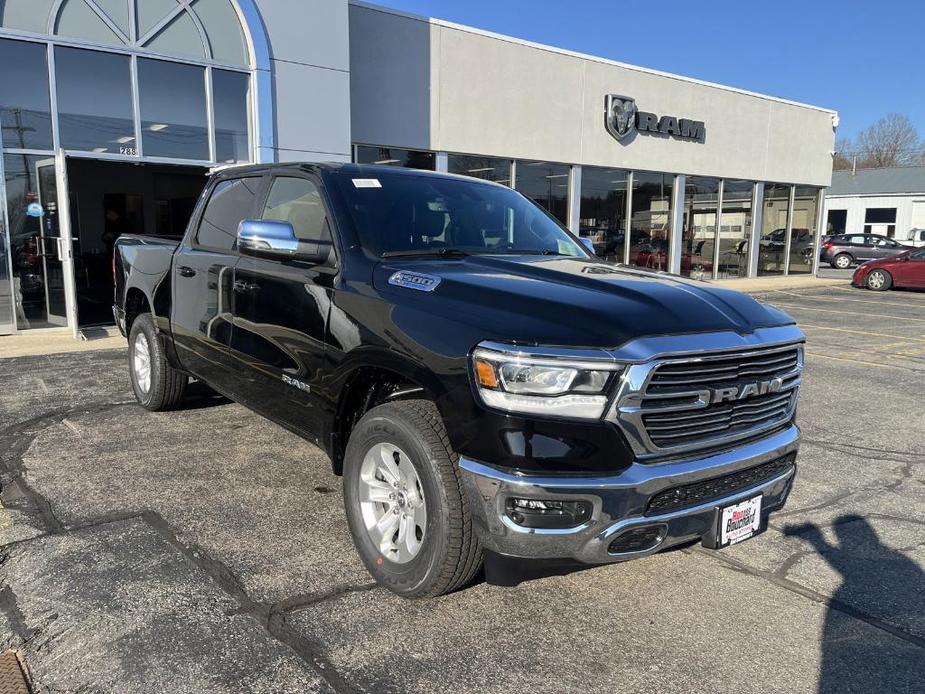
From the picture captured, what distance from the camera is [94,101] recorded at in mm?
10633

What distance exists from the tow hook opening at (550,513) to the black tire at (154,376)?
3990mm

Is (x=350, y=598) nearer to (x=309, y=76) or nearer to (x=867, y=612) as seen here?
(x=867, y=612)

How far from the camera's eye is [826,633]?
2.97 meters

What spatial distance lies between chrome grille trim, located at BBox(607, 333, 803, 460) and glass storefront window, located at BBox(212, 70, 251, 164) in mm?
10313

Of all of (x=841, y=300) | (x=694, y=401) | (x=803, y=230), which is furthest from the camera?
(x=803, y=230)

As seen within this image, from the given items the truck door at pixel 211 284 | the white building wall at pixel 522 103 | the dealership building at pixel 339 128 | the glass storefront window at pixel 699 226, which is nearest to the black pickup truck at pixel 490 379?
the truck door at pixel 211 284

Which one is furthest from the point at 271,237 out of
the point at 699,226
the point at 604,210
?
the point at 699,226

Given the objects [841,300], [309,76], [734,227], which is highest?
[309,76]

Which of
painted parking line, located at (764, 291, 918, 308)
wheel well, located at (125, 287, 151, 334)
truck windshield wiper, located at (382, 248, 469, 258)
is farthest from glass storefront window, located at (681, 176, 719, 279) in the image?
truck windshield wiper, located at (382, 248, 469, 258)

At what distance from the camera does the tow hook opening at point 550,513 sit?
2.58 metres

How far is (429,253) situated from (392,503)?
4.34ft

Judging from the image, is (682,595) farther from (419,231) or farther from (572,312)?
(419,231)

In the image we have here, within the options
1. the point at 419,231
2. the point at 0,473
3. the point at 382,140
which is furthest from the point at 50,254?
the point at 419,231

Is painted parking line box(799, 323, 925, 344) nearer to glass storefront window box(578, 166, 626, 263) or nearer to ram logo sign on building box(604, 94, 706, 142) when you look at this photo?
glass storefront window box(578, 166, 626, 263)
